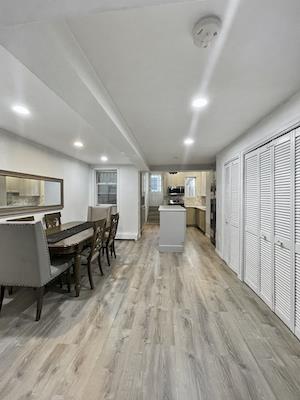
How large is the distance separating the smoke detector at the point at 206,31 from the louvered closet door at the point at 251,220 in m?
2.06

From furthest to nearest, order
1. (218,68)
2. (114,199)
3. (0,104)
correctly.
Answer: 1. (114,199)
2. (0,104)
3. (218,68)

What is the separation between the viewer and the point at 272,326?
92.6 inches

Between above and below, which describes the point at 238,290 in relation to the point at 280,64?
below

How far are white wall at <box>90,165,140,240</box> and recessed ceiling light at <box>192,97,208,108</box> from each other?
4.52 m

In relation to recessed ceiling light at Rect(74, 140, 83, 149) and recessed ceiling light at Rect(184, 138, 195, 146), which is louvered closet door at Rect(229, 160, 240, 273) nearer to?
recessed ceiling light at Rect(184, 138, 195, 146)

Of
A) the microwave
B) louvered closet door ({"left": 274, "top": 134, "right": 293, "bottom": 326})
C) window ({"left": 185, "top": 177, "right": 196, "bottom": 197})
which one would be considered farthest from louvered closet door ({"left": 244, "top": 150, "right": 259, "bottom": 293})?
the microwave

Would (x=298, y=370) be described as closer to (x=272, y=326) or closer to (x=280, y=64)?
(x=272, y=326)

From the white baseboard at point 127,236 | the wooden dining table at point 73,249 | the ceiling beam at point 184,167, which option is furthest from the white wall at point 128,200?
the wooden dining table at point 73,249

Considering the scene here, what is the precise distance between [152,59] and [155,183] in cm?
1083

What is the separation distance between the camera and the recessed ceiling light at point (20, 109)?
2.46 metres

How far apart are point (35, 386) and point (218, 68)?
8.80ft

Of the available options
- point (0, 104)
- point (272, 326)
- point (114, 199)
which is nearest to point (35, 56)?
point (0, 104)

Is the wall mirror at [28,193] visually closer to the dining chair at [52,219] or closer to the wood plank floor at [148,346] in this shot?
the dining chair at [52,219]

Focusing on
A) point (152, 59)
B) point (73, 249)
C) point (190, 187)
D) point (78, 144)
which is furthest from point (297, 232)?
point (190, 187)
